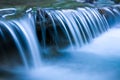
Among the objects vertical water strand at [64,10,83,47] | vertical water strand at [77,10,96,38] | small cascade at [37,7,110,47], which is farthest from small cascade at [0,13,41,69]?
vertical water strand at [77,10,96,38]

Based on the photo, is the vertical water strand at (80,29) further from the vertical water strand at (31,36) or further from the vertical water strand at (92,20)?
the vertical water strand at (31,36)

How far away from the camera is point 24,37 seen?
6.35m

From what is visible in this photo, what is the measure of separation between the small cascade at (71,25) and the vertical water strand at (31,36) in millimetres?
334

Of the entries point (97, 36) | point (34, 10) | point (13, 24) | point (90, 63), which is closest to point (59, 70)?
point (90, 63)

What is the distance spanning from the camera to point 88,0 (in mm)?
12281

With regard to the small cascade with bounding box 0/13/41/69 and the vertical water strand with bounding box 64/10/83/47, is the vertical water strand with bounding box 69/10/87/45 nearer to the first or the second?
the vertical water strand with bounding box 64/10/83/47

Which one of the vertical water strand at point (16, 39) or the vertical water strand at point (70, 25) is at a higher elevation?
the vertical water strand at point (70, 25)

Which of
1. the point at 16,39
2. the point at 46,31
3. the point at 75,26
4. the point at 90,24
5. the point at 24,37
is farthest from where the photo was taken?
the point at 90,24

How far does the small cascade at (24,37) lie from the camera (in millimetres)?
6078

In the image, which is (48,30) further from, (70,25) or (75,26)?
(75,26)

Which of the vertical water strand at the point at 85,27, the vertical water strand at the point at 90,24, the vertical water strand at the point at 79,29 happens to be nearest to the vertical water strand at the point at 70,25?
the vertical water strand at the point at 79,29

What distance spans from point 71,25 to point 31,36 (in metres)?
1.81

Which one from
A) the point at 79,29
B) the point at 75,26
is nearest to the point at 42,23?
the point at 75,26

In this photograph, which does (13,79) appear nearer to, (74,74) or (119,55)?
(74,74)
